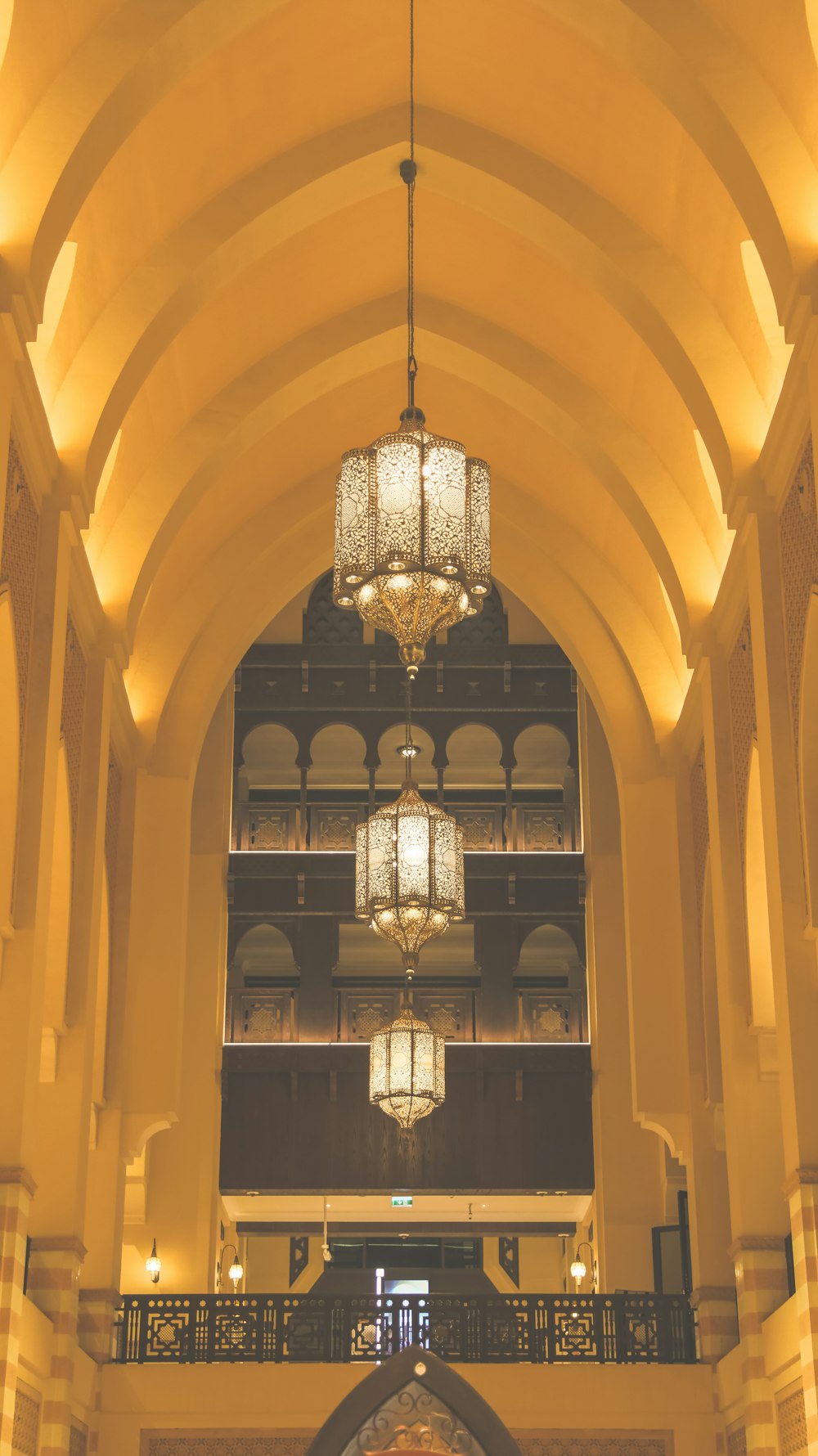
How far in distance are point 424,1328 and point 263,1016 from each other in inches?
189

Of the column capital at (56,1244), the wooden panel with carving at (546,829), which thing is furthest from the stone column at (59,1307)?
the wooden panel with carving at (546,829)

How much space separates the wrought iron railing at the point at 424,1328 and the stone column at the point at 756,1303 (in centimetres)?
126

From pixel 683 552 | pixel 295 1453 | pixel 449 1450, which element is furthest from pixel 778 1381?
pixel 449 1450

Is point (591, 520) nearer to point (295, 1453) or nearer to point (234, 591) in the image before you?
point (234, 591)

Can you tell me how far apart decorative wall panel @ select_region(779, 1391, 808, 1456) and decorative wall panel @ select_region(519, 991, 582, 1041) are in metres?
6.20

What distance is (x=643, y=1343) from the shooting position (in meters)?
11.7

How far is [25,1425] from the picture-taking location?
947 centimetres

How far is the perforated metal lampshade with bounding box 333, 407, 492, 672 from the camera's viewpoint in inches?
294

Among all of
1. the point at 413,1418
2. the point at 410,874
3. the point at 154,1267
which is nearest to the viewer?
the point at 413,1418

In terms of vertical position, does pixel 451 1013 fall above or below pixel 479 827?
below

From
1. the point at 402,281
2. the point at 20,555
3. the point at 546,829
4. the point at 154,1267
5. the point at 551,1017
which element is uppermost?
the point at 402,281

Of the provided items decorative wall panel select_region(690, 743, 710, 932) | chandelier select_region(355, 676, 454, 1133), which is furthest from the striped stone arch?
decorative wall panel select_region(690, 743, 710, 932)

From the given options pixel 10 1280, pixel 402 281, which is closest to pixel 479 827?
pixel 402 281

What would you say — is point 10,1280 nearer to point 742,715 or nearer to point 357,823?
point 742,715
